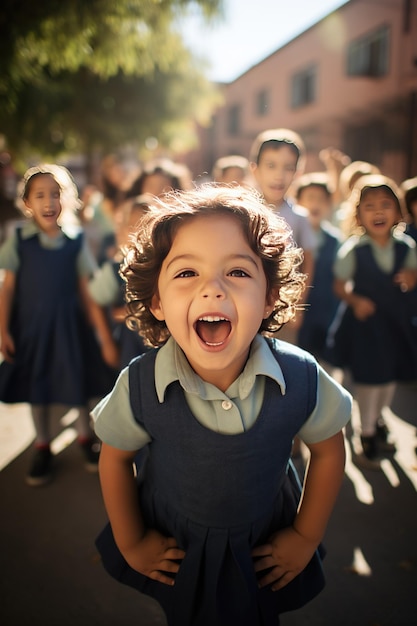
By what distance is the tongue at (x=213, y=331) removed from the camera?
1.15 m

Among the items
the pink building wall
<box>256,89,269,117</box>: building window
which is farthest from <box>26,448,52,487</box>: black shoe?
<box>256,89,269,117</box>: building window

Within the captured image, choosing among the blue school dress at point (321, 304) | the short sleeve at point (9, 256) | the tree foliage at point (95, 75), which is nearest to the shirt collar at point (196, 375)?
the short sleeve at point (9, 256)

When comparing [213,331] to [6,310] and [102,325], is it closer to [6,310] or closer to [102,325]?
[102,325]

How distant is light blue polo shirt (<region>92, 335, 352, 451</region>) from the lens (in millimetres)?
1220

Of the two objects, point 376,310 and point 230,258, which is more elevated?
point 230,258

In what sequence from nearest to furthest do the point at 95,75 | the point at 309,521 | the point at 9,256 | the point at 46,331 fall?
1. the point at 309,521
2. the point at 9,256
3. the point at 46,331
4. the point at 95,75

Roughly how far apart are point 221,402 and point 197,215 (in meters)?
0.45

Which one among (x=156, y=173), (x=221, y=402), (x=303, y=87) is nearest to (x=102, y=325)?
(x=156, y=173)

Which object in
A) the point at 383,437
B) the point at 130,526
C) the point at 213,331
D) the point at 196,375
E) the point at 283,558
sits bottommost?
the point at 383,437

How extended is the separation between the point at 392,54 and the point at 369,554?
13.9 meters

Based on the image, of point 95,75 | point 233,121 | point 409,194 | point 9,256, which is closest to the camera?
point 9,256

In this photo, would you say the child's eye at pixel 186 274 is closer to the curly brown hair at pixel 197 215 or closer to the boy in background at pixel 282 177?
the curly brown hair at pixel 197 215

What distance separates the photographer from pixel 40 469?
112 inches

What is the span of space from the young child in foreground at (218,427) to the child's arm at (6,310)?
1.60 m
